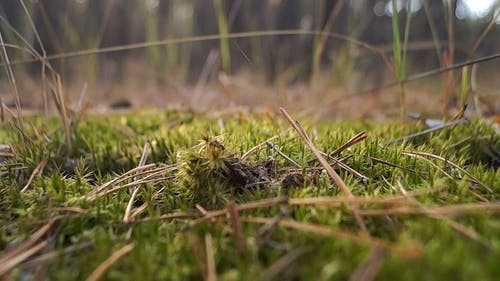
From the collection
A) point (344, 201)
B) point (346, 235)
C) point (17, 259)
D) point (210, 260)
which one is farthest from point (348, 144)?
point (17, 259)

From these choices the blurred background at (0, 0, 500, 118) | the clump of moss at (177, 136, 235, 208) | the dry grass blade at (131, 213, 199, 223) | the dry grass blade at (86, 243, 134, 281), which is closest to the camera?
the dry grass blade at (86, 243, 134, 281)

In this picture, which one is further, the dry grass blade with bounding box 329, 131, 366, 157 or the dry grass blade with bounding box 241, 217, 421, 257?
the dry grass blade with bounding box 329, 131, 366, 157

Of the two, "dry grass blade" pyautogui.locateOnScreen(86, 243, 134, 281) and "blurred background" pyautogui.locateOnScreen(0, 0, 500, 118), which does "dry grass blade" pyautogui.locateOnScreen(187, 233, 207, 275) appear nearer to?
"dry grass blade" pyautogui.locateOnScreen(86, 243, 134, 281)

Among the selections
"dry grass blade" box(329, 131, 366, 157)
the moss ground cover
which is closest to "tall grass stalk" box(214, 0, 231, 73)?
the moss ground cover

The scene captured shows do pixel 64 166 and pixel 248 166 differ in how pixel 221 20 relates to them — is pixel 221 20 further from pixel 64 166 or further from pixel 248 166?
pixel 248 166

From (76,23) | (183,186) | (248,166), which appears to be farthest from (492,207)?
(76,23)

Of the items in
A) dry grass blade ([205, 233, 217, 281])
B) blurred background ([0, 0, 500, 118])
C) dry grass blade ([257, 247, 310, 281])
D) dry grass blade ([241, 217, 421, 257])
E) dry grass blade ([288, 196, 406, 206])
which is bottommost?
dry grass blade ([257, 247, 310, 281])

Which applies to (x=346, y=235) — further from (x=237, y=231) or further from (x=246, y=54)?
(x=246, y=54)

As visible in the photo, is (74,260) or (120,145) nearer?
(74,260)
